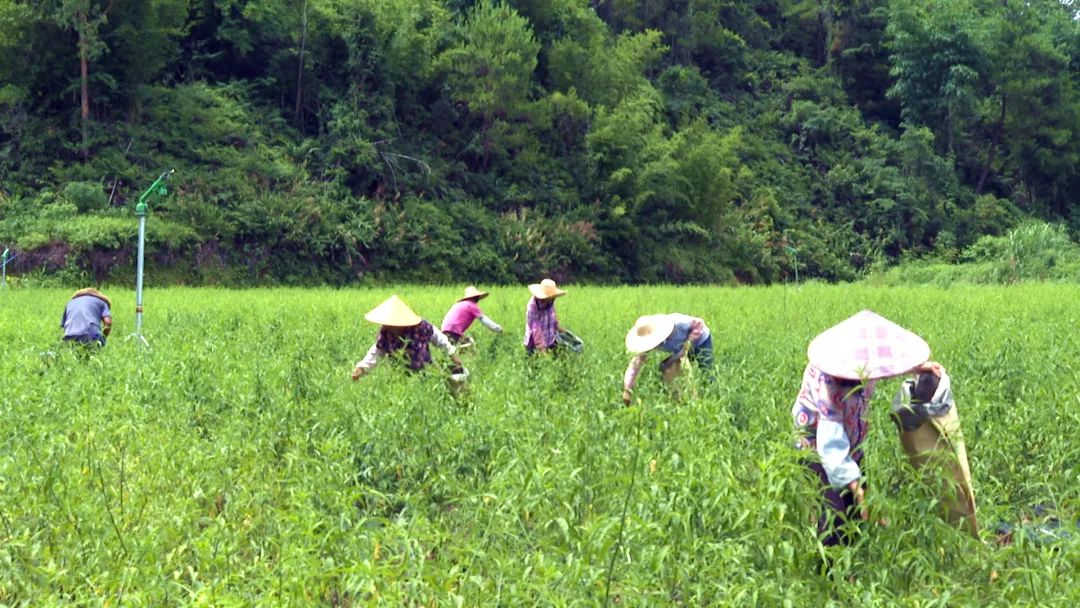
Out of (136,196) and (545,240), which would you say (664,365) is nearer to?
(136,196)

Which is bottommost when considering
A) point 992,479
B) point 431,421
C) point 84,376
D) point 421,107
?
point 421,107

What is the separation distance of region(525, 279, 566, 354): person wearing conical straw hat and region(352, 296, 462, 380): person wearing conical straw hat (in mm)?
2065

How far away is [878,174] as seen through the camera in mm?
40844

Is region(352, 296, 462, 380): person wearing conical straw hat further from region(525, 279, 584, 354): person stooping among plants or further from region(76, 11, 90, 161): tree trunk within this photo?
region(76, 11, 90, 161): tree trunk

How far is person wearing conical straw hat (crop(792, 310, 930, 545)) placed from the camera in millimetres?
3979

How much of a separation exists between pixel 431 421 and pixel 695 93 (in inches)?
1510

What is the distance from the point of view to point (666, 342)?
276 inches

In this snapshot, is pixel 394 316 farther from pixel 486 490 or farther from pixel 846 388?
pixel 846 388

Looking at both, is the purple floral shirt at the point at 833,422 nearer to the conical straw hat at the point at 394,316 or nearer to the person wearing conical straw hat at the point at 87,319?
the conical straw hat at the point at 394,316

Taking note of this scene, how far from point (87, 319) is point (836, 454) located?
7.91m

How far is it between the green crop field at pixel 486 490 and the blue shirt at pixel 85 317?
0.72 m

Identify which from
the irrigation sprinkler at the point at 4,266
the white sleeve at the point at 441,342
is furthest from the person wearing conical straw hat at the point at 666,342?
the irrigation sprinkler at the point at 4,266

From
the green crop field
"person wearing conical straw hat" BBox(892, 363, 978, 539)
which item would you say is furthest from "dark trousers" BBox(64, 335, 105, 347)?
"person wearing conical straw hat" BBox(892, 363, 978, 539)

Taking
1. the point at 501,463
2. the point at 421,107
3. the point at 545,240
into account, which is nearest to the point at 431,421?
the point at 501,463
